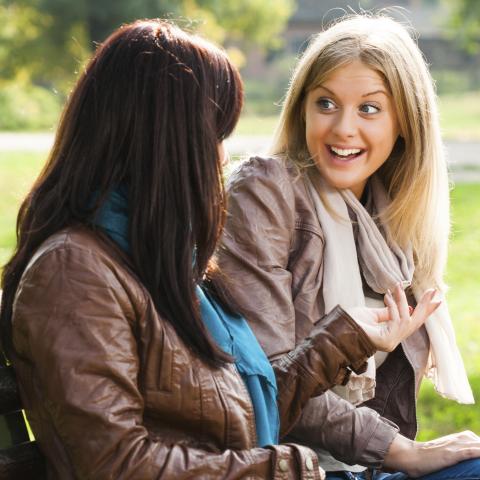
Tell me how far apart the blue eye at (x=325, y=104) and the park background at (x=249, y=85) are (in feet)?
0.98

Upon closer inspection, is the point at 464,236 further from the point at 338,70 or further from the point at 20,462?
the point at 20,462

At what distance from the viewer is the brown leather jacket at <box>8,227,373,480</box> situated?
2016 mm

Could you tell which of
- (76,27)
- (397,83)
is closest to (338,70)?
(397,83)

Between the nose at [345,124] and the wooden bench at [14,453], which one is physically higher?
the nose at [345,124]

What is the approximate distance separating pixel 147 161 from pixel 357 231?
123cm

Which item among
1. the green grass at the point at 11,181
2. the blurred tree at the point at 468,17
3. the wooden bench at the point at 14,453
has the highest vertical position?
the blurred tree at the point at 468,17

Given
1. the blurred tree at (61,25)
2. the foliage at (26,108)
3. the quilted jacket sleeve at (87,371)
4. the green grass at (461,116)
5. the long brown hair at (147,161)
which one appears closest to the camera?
the quilted jacket sleeve at (87,371)

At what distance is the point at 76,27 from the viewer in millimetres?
28281

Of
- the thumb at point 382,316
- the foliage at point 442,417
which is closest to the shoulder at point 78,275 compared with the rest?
the thumb at point 382,316

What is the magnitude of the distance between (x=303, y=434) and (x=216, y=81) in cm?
113

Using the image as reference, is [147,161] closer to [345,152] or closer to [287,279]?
[287,279]

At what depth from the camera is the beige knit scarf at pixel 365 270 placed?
306cm

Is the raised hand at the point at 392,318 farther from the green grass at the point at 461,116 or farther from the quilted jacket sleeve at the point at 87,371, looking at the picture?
the green grass at the point at 461,116

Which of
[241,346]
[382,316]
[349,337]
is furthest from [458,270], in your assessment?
[241,346]
